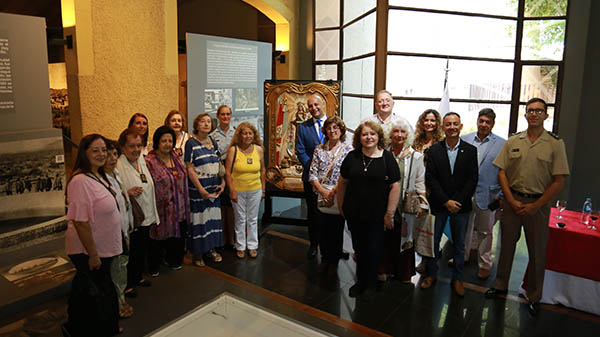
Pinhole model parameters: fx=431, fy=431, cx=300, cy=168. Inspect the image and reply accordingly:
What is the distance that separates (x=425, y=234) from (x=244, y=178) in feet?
5.97

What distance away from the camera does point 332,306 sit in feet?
11.8

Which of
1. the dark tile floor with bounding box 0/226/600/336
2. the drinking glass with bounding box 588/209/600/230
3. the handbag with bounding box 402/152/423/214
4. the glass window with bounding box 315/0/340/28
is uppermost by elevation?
the glass window with bounding box 315/0/340/28

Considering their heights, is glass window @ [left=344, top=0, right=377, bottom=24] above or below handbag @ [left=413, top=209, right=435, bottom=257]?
above

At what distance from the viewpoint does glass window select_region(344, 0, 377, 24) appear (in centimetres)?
598

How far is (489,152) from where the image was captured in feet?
13.4

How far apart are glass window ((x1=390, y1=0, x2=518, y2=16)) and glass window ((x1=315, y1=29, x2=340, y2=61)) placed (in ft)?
5.70

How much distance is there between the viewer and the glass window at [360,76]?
5984 millimetres

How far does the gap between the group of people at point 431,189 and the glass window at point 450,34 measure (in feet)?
6.15

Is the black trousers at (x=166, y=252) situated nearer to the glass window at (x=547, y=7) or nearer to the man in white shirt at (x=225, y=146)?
the man in white shirt at (x=225, y=146)

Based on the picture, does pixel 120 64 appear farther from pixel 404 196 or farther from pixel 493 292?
pixel 493 292

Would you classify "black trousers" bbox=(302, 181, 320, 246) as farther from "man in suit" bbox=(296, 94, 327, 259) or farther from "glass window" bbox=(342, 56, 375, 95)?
"glass window" bbox=(342, 56, 375, 95)

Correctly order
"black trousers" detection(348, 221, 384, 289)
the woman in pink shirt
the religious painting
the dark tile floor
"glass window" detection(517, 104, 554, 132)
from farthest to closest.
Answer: "glass window" detection(517, 104, 554, 132) → the religious painting → "black trousers" detection(348, 221, 384, 289) → the dark tile floor → the woman in pink shirt

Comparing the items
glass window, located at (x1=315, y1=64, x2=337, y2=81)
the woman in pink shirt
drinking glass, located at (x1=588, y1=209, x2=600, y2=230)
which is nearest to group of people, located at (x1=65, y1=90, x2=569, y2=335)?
the woman in pink shirt

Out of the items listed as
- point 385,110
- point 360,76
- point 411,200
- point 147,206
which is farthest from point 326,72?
point 147,206
